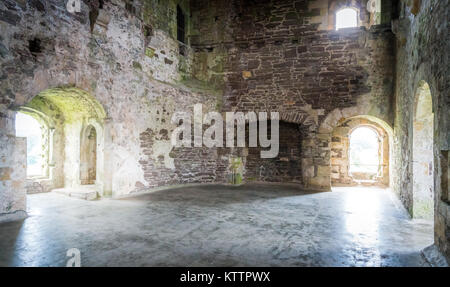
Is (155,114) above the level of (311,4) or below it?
below

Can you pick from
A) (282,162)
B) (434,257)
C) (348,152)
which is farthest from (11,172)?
(348,152)

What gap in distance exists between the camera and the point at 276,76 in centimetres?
788

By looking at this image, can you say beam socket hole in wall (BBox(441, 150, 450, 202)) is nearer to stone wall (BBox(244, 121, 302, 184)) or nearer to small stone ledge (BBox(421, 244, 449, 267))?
small stone ledge (BBox(421, 244, 449, 267))

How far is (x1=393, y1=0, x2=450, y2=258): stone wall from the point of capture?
2.74 m

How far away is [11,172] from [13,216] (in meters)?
0.68

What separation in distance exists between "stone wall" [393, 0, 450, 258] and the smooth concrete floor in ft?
1.67

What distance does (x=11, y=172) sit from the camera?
4316 mm

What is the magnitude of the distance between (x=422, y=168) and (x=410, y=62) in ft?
5.92

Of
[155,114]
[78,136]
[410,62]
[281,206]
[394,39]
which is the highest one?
[394,39]

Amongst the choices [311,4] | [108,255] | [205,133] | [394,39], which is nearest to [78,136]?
[205,133]

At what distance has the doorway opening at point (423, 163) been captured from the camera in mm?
4219

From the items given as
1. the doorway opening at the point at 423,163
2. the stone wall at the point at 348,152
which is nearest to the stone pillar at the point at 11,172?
the doorway opening at the point at 423,163

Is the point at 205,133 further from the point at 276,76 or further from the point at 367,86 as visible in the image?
the point at 367,86

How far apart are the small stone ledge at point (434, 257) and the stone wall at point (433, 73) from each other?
6 centimetres
